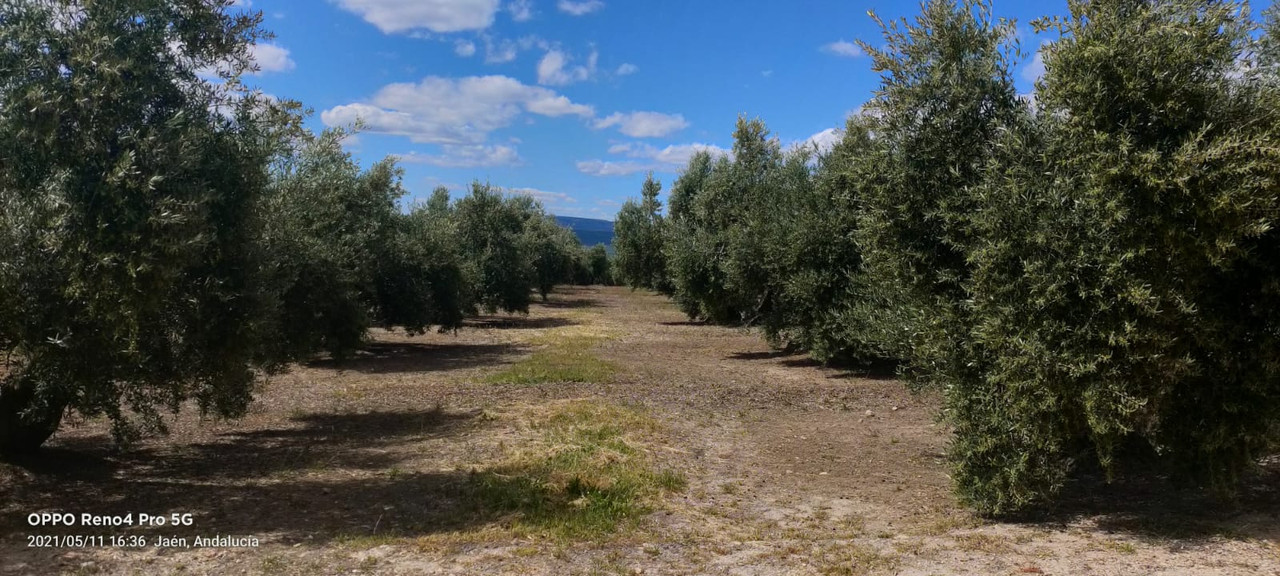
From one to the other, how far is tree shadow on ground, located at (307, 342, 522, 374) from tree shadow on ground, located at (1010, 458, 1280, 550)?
14.9m

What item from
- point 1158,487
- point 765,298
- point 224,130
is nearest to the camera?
point 224,130

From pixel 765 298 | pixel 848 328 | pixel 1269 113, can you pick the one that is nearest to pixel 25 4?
pixel 1269 113

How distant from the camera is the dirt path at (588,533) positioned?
242 inches

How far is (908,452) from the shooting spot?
10688mm

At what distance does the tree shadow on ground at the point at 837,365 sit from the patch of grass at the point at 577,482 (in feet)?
27.7

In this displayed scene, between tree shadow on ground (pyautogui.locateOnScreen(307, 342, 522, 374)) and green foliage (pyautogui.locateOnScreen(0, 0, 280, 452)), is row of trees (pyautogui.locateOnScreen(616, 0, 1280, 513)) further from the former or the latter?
tree shadow on ground (pyautogui.locateOnScreen(307, 342, 522, 374))

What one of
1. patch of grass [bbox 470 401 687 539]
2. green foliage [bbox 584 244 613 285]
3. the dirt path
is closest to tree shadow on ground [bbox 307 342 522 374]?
the dirt path

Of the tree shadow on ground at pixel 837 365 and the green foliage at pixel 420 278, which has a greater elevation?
the green foliage at pixel 420 278

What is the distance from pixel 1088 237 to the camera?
6113 mm

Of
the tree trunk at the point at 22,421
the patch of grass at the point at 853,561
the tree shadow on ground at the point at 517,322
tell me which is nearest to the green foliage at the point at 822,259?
the patch of grass at the point at 853,561

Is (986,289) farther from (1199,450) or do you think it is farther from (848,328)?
(848,328)

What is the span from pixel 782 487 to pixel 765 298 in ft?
42.2

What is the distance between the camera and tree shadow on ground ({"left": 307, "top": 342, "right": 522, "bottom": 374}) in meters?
20.0

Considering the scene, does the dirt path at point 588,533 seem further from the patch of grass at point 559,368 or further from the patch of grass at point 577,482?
the patch of grass at point 559,368
